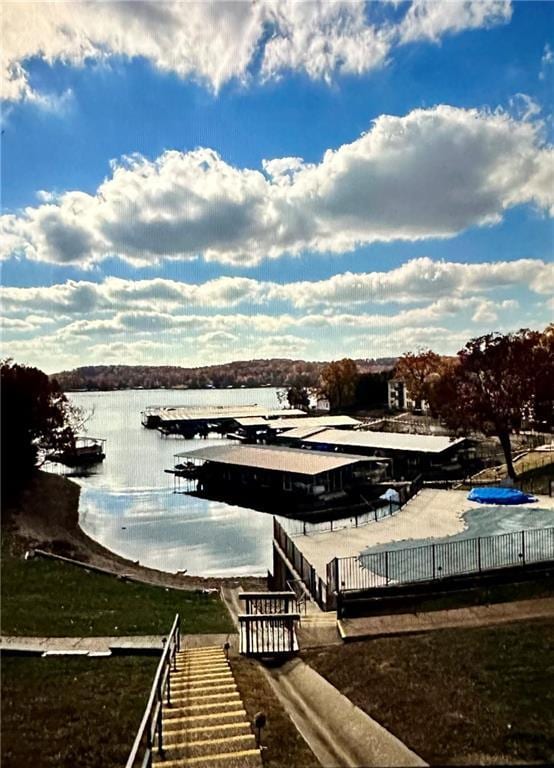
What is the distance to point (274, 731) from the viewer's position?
333cm

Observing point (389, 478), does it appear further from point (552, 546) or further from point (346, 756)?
point (346, 756)

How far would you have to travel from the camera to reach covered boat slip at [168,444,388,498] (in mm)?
22719

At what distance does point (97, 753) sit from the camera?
10.8 feet

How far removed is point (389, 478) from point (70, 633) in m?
20.6

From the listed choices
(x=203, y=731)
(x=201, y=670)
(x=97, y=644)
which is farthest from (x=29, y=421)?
(x=203, y=731)

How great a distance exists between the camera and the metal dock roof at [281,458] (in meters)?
22.4

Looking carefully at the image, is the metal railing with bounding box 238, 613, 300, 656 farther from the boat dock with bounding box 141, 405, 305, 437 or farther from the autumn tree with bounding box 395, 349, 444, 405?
the boat dock with bounding box 141, 405, 305, 437

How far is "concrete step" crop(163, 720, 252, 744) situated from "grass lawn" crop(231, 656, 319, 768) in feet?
0.50

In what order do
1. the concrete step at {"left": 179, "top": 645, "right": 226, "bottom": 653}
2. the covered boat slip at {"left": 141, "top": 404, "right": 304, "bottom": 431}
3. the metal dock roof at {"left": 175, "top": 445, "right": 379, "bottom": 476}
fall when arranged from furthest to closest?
1. the covered boat slip at {"left": 141, "top": 404, "right": 304, "bottom": 431}
2. the metal dock roof at {"left": 175, "top": 445, "right": 379, "bottom": 476}
3. the concrete step at {"left": 179, "top": 645, "right": 226, "bottom": 653}

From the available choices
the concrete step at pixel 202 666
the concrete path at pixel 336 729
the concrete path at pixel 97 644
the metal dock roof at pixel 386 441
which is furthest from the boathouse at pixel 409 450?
the concrete path at pixel 336 729

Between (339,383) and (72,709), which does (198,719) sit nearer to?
(72,709)

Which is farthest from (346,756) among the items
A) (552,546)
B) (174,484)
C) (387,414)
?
(387,414)

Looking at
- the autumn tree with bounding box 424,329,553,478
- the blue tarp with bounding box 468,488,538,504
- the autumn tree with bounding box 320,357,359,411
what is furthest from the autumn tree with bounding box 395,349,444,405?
the blue tarp with bounding box 468,488,538,504

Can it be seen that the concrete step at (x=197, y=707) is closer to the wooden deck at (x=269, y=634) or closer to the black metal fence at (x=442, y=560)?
the wooden deck at (x=269, y=634)
